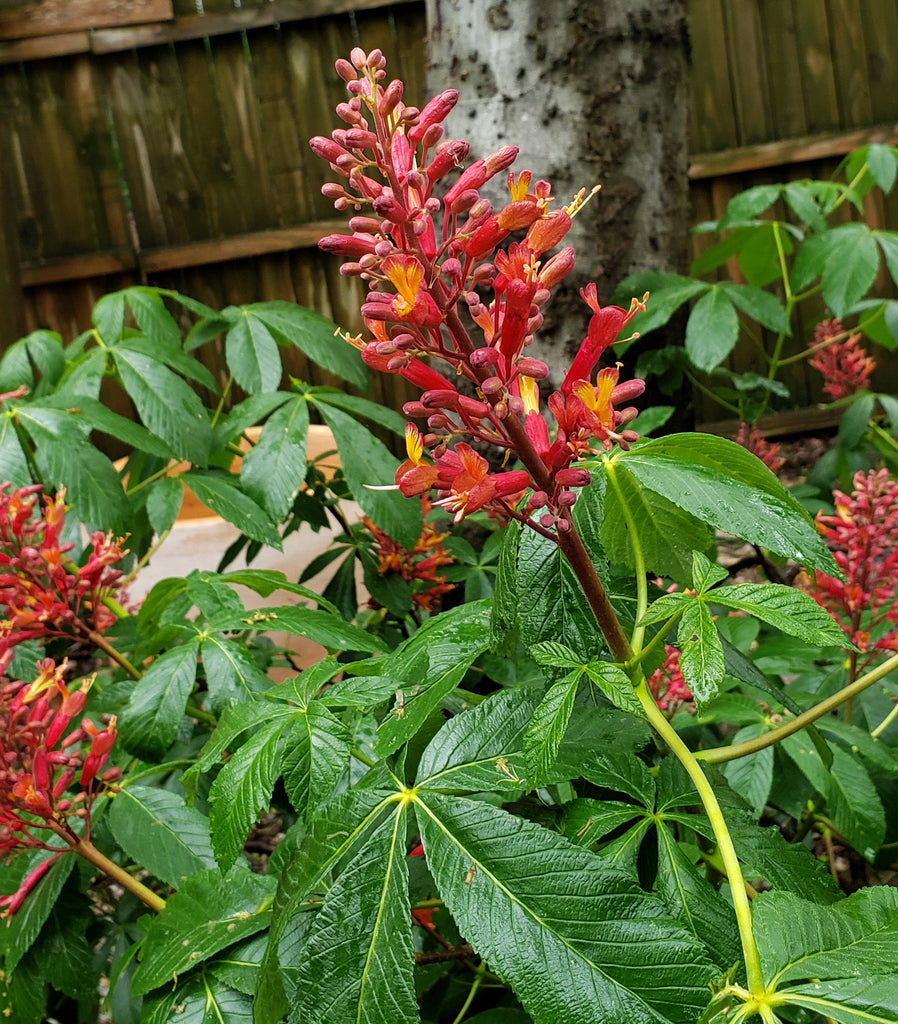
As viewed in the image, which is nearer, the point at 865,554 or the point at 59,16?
the point at 865,554

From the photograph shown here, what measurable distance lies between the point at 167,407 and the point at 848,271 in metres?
1.29

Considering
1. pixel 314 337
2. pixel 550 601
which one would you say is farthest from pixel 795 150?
pixel 550 601

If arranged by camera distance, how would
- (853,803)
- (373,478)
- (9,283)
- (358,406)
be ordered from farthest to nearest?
(9,283) < (358,406) < (373,478) < (853,803)

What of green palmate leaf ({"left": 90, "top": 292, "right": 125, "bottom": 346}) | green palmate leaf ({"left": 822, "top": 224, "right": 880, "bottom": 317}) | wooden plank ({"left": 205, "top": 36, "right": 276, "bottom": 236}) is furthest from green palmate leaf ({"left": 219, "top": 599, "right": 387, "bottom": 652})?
wooden plank ({"left": 205, "top": 36, "right": 276, "bottom": 236})

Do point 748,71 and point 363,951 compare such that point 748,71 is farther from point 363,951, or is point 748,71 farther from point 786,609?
point 363,951

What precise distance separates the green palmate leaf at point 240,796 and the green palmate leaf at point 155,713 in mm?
249

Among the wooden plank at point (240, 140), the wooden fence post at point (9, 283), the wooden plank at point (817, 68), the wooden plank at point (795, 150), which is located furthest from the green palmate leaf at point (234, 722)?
Answer: the wooden plank at point (817, 68)

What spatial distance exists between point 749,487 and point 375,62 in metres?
0.37

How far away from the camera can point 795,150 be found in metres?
3.76

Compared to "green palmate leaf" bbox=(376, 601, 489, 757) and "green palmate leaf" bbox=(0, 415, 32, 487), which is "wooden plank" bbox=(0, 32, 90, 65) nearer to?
"green palmate leaf" bbox=(0, 415, 32, 487)

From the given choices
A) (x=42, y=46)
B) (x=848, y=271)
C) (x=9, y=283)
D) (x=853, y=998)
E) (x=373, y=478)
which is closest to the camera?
(x=853, y=998)

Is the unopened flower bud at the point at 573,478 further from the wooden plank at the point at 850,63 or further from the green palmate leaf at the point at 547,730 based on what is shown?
the wooden plank at the point at 850,63

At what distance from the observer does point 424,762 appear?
64 centimetres

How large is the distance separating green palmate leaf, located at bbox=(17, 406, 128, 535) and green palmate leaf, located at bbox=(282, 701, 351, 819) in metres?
0.72
